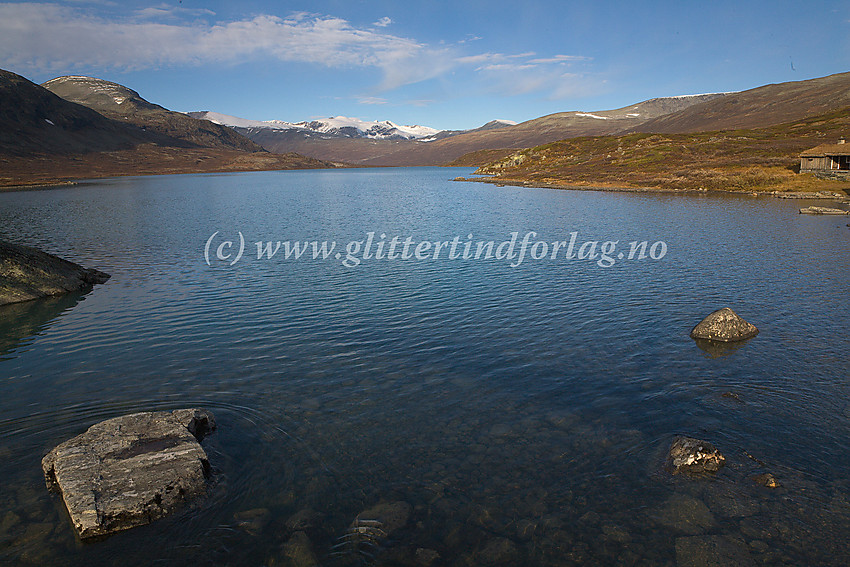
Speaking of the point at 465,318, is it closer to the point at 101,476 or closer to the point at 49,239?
the point at 101,476

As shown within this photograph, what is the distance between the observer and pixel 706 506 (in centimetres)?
1098

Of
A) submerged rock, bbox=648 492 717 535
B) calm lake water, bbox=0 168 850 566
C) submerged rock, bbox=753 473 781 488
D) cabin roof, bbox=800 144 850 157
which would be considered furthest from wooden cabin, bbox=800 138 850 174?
submerged rock, bbox=648 492 717 535

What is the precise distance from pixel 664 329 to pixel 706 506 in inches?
467

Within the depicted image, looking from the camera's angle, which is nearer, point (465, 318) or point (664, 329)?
point (664, 329)

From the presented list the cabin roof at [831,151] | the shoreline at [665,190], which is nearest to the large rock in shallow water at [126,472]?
the shoreline at [665,190]

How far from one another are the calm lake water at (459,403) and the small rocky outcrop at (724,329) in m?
0.72

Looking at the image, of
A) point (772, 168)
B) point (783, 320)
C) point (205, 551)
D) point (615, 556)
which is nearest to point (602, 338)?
point (783, 320)

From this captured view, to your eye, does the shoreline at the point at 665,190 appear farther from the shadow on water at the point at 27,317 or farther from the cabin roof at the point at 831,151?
the shadow on water at the point at 27,317

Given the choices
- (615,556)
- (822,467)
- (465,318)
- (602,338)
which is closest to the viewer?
(615,556)

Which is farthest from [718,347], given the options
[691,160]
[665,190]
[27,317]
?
[691,160]

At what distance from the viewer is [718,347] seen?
19.6 metres

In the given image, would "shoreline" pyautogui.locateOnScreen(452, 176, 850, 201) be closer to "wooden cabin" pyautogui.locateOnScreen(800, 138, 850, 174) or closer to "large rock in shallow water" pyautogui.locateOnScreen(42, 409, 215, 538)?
"wooden cabin" pyautogui.locateOnScreen(800, 138, 850, 174)

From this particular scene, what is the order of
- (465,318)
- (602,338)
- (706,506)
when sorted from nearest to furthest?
(706,506), (602,338), (465,318)

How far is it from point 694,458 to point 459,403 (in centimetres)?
656
